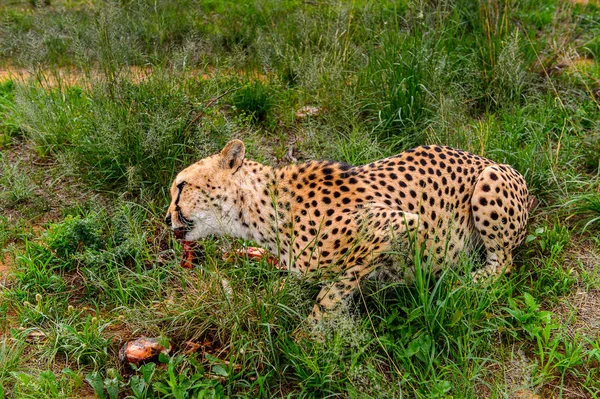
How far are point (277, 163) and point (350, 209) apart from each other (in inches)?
59.1

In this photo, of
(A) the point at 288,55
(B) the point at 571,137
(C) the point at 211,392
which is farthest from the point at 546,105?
(C) the point at 211,392

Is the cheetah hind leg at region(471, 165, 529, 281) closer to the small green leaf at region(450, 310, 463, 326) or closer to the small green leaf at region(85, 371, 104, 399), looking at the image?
the small green leaf at region(450, 310, 463, 326)

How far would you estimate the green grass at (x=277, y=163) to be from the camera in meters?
3.01

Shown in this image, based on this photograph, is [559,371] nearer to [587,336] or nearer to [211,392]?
[587,336]

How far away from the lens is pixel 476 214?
141 inches

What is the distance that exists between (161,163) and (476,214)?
1972 millimetres

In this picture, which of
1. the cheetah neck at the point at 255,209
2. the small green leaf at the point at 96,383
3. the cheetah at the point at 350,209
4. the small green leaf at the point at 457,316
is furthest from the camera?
the cheetah neck at the point at 255,209

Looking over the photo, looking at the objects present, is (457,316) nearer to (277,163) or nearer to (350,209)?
(350,209)

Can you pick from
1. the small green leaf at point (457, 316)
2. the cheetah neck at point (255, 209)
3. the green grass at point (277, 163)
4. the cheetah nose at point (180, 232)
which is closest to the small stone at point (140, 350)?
the green grass at point (277, 163)

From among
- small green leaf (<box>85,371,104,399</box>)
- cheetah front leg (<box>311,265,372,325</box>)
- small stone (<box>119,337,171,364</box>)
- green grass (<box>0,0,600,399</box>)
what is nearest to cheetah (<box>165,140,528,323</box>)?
cheetah front leg (<box>311,265,372,325</box>)

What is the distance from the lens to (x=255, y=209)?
3.37 metres

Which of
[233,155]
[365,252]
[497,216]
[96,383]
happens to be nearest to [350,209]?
[365,252]

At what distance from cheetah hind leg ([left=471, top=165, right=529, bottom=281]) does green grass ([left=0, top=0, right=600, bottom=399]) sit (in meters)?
0.13

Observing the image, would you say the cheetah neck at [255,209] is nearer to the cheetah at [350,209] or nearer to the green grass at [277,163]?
the cheetah at [350,209]
